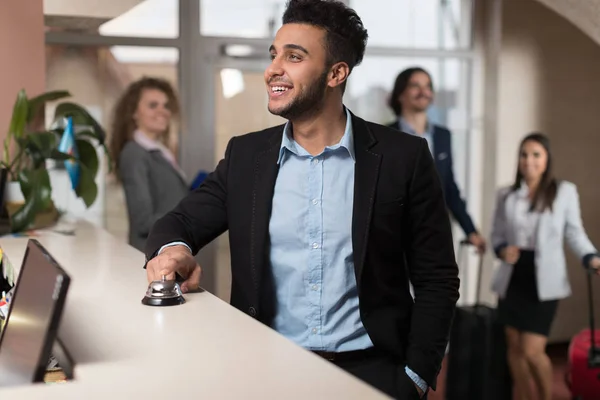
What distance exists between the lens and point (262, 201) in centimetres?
220

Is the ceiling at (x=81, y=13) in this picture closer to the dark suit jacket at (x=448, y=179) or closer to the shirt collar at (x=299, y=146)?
the dark suit jacket at (x=448, y=179)

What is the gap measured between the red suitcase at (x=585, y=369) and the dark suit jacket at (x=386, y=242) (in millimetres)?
3058

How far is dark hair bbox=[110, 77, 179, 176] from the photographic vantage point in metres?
5.11

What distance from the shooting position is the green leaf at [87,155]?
12.8 feet

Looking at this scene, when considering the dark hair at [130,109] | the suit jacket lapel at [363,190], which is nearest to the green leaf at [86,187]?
the dark hair at [130,109]

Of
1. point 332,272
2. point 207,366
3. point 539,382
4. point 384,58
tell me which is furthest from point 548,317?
point 207,366

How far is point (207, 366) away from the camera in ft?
4.59

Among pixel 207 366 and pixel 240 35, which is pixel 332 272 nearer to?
pixel 207 366

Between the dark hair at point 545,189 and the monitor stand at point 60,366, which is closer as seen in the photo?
the monitor stand at point 60,366

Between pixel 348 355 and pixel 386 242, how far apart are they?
0.28 metres

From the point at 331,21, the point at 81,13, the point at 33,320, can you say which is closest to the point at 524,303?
the point at 81,13

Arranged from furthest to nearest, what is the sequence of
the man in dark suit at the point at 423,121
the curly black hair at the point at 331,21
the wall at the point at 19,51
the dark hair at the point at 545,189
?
the man in dark suit at the point at 423,121 < the dark hair at the point at 545,189 < the wall at the point at 19,51 < the curly black hair at the point at 331,21

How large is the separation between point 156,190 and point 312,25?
8.59ft

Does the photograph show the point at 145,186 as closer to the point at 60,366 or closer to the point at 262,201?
the point at 262,201
